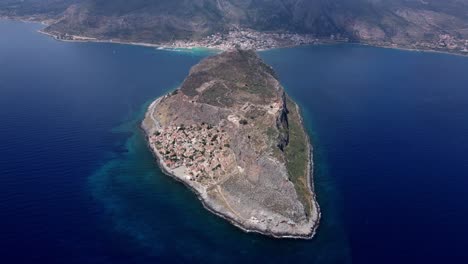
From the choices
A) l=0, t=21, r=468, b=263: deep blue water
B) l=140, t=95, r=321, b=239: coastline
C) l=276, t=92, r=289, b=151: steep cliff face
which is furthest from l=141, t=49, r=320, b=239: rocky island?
l=0, t=21, r=468, b=263: deep blue water

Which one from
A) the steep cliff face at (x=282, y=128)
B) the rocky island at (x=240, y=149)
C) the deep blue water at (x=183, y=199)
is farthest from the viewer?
the steep cliff face at (x=282, y=128)

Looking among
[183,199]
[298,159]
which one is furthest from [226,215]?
[298,159]

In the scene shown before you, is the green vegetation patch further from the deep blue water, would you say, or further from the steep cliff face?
the deep blue water

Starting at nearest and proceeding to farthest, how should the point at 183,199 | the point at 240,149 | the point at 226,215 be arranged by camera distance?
the point at 226,215
the point at 183,199
the point at 240,149

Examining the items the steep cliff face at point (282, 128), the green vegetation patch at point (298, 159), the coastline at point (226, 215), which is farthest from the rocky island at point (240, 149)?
the steep cliff face at point (282, 128)

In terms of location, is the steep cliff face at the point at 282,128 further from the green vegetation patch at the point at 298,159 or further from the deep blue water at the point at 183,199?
the deep blue water at the point at 183,199

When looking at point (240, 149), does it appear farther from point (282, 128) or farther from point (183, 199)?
point (183, 199)

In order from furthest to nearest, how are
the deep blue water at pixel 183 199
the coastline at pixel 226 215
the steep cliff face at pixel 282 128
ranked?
1. the steep cliff face at pixel 282 128
2. the coastline at pixel 226 215
3. the deep blue water at pixel 183 199

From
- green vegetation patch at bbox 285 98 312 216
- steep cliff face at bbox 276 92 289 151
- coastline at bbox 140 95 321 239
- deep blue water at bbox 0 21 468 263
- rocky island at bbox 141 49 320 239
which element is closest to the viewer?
deep blue water at bbox 0 21 468 263

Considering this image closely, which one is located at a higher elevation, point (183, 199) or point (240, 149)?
point (240, 149)
